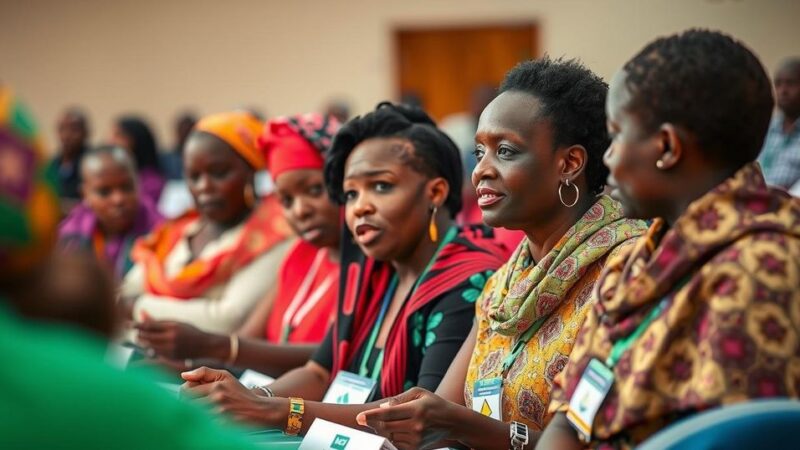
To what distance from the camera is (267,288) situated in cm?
463

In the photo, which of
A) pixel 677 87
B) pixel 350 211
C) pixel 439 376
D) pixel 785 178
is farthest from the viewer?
pixel 785 178

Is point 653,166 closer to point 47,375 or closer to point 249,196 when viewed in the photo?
point 47,375

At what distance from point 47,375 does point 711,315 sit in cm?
103

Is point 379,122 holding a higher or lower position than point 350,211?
higher

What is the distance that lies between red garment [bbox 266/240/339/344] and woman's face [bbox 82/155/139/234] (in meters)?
1.70

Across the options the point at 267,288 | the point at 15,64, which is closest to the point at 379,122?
the point at 267,288

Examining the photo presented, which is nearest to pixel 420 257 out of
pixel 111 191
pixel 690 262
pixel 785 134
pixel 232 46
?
pixel 690 262

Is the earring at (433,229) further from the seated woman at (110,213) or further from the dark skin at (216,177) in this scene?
the seated woman at (110,213)

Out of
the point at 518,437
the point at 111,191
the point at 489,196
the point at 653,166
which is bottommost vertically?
the point at 111,191

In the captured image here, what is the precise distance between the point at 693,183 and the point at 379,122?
5.21 feet

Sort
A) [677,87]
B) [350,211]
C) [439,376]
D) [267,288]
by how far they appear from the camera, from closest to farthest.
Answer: [677,87]
[439,376]
[350,211]
[267,288]

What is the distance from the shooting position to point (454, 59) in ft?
35.6

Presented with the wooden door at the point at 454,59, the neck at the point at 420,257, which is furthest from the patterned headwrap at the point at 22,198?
the wooden door at the point at 454,59

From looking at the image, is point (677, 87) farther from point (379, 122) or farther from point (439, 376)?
point (379, 122)
